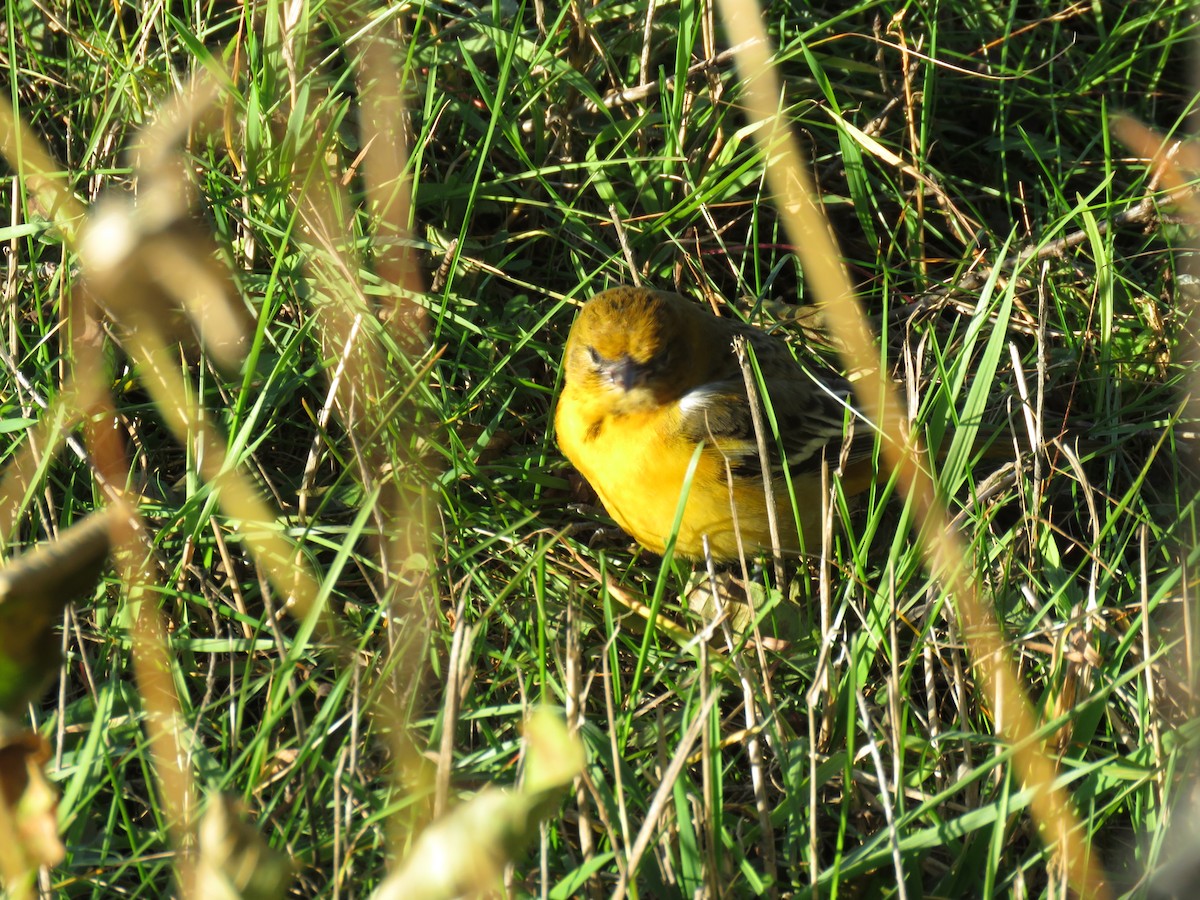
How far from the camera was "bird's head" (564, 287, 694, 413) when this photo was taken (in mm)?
3861

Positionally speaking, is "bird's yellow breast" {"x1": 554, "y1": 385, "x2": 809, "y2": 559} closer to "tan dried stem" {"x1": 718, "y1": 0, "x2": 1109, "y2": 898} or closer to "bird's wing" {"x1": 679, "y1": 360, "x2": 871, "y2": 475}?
"bird's wing" {"x1": 679, "y1": 360, "x2": 871, "y2": 475}

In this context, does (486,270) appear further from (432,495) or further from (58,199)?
(58,199)

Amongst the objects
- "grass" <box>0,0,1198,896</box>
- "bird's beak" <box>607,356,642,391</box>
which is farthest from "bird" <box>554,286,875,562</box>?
"grass" <box>0,0,1198,896</box>

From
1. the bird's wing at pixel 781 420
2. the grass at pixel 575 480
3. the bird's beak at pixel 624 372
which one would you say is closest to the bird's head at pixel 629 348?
the bird's beak at pixel 624 372

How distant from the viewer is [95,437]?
3742mm

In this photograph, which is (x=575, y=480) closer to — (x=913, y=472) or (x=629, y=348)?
(x=629, y=348)

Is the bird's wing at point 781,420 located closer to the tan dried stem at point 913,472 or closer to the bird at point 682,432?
the bird at point 682,432

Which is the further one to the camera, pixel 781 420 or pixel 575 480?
pixel 575 480

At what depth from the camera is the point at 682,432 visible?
3.93 metres

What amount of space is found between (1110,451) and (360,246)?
9.04ft

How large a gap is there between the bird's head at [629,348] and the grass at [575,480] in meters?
0.31

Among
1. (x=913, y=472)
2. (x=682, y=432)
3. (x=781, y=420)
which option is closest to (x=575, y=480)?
(x=682, y=432)

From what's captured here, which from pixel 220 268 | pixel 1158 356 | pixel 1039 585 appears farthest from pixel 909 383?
pixel 220 268

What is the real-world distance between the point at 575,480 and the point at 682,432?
0.58 m
